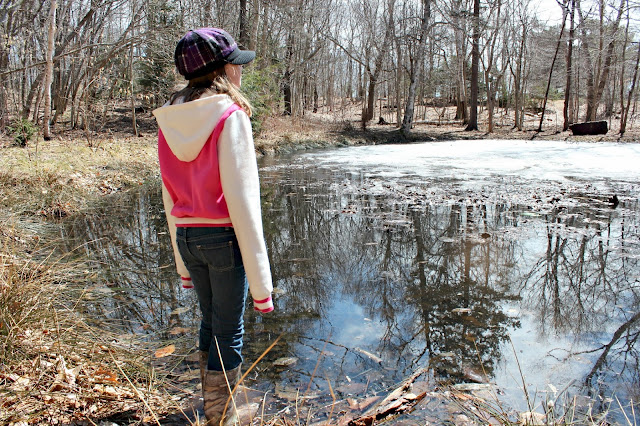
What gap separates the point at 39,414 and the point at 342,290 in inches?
104

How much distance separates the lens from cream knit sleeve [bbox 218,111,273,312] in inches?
76.3

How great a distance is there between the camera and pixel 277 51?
30.5 m

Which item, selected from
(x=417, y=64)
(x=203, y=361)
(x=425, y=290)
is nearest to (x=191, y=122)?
(x=203, y=361)

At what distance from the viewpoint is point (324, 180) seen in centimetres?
1125

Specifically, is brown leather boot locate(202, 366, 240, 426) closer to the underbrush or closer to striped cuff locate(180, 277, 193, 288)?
the underbrush

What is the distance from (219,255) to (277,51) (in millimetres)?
30567

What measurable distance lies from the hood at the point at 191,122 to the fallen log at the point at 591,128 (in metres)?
24.5

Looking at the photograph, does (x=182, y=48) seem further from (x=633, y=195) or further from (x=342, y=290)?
(x=633, y=195)

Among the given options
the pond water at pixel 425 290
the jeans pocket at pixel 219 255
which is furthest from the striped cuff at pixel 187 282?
the pond water at pixel 425 290

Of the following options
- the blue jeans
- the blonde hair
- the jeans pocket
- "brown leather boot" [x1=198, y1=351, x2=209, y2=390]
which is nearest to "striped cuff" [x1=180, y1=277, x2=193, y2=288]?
the blue jeans

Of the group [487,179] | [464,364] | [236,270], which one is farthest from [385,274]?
[487,179]

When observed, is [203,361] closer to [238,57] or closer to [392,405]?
[392,405]

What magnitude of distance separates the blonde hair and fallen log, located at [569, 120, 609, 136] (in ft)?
79.8

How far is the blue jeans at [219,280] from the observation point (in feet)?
6.72
